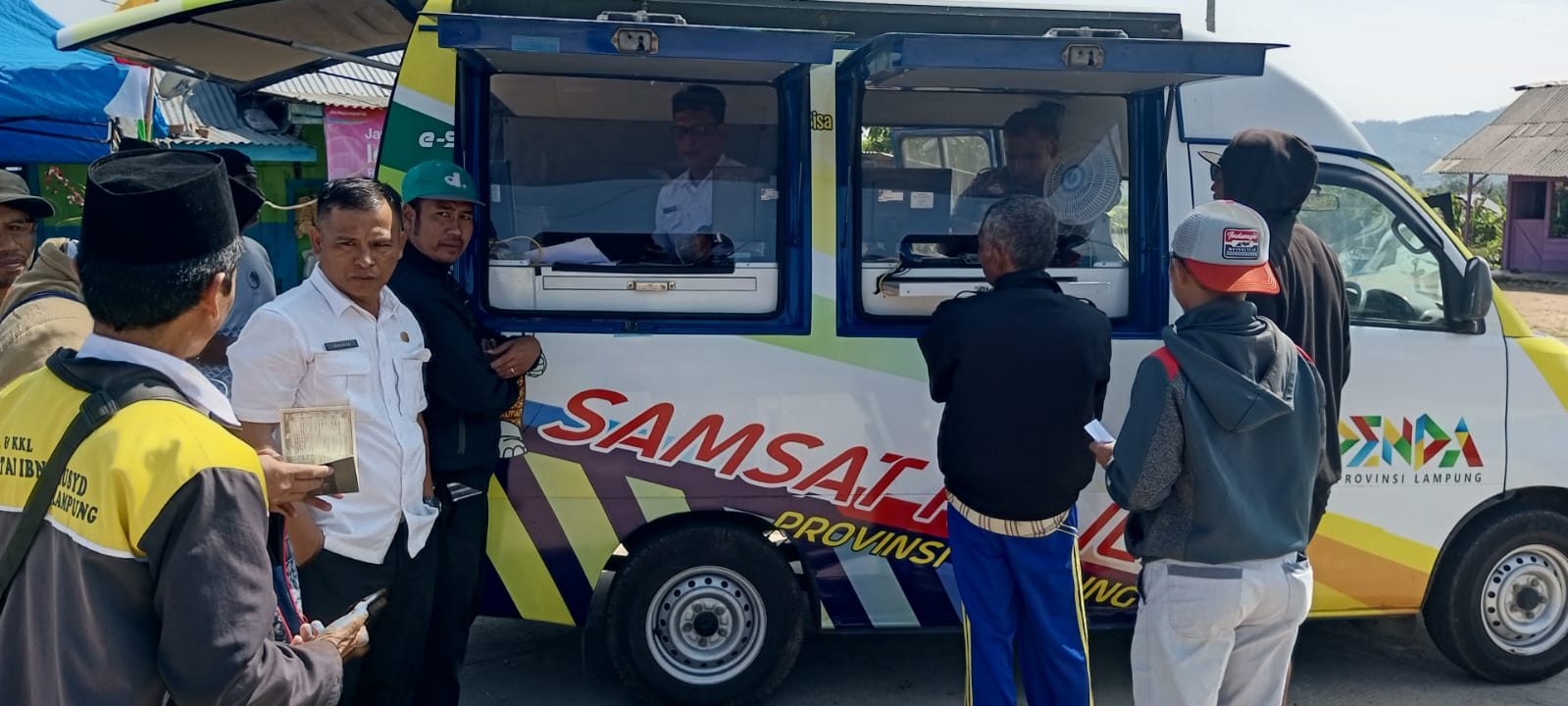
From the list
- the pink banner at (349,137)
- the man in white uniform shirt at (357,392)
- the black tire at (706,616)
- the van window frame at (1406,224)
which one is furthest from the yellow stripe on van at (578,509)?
the pink banner at (349,137)

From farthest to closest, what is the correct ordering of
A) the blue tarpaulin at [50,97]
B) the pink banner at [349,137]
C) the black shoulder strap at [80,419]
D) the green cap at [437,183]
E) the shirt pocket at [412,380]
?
the pink banner at [349,137], the blue tarpaulin at [50,97], the green cap at [437,183], the shirt pocket at [412,380], the black shoulder strap at [80,419]

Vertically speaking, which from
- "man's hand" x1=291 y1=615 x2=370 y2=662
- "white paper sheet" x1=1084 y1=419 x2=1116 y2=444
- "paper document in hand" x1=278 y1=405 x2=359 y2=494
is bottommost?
"man's hand" x1=291 y1=615 x2=370 y2=662

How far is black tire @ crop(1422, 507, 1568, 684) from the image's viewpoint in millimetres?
4418

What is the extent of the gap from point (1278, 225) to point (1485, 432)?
1.52 metres

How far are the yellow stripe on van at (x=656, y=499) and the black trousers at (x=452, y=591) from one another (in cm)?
54

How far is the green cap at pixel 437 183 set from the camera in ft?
11.7

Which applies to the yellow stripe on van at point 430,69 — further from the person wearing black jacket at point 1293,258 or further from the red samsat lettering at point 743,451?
the person wearing black jacket at point 1293,258

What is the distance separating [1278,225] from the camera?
352cm

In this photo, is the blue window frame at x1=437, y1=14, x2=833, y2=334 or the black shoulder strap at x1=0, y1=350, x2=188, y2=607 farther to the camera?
the blue window frame at x1=437, y1=14, x2=833, y2=334

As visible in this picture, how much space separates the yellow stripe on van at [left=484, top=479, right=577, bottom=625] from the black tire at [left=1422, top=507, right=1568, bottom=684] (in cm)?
335

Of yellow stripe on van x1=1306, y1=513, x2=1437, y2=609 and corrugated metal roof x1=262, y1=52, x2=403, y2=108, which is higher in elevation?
corrugated metal roof x1=262, y1=52, x2=403, y2=108

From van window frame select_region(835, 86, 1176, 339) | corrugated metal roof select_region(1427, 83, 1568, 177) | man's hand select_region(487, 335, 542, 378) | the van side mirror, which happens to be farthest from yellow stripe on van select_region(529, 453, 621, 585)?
corrugated metal roof select_region(1427, 83, 1568, 177)

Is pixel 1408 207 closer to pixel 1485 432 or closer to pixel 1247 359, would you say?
pixel 1485 432

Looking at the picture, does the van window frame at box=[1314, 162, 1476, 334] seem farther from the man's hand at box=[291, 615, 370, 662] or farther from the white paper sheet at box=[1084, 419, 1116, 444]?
the man's hand at box=[291, 615, 370, 662]
